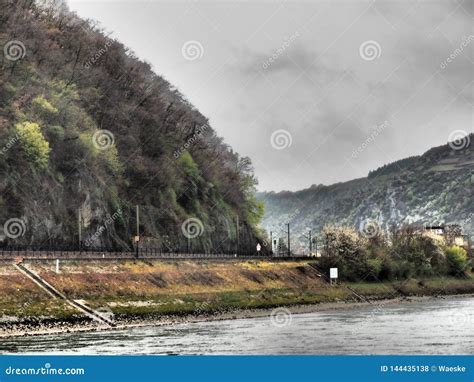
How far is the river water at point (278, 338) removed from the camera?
4669 centimetres

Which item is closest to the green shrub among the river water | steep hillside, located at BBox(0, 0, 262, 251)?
steep hillside, located at BBox(0, 0, 262, 251)

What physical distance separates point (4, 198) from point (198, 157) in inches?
2665

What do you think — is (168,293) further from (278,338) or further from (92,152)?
(92,152)

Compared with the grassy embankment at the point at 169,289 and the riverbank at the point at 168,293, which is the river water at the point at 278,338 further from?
the grassy embankment at the point at 169,289

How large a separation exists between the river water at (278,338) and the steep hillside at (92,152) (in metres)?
37.9

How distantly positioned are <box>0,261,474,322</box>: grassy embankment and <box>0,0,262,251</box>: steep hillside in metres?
15.2

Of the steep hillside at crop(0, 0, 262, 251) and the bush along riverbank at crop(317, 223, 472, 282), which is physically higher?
the steep hillside at crop(0, 0, 262, 251)

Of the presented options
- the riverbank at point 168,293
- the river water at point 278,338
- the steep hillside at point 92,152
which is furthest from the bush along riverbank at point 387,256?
the river water at point 278,338

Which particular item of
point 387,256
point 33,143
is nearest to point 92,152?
point 33,143

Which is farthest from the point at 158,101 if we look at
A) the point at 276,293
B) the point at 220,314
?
the point at 220,314

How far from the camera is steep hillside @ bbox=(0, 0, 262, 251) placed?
9906 centimetres

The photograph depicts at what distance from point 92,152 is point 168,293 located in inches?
1305

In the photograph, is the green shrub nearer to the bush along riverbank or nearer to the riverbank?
the riverbank
